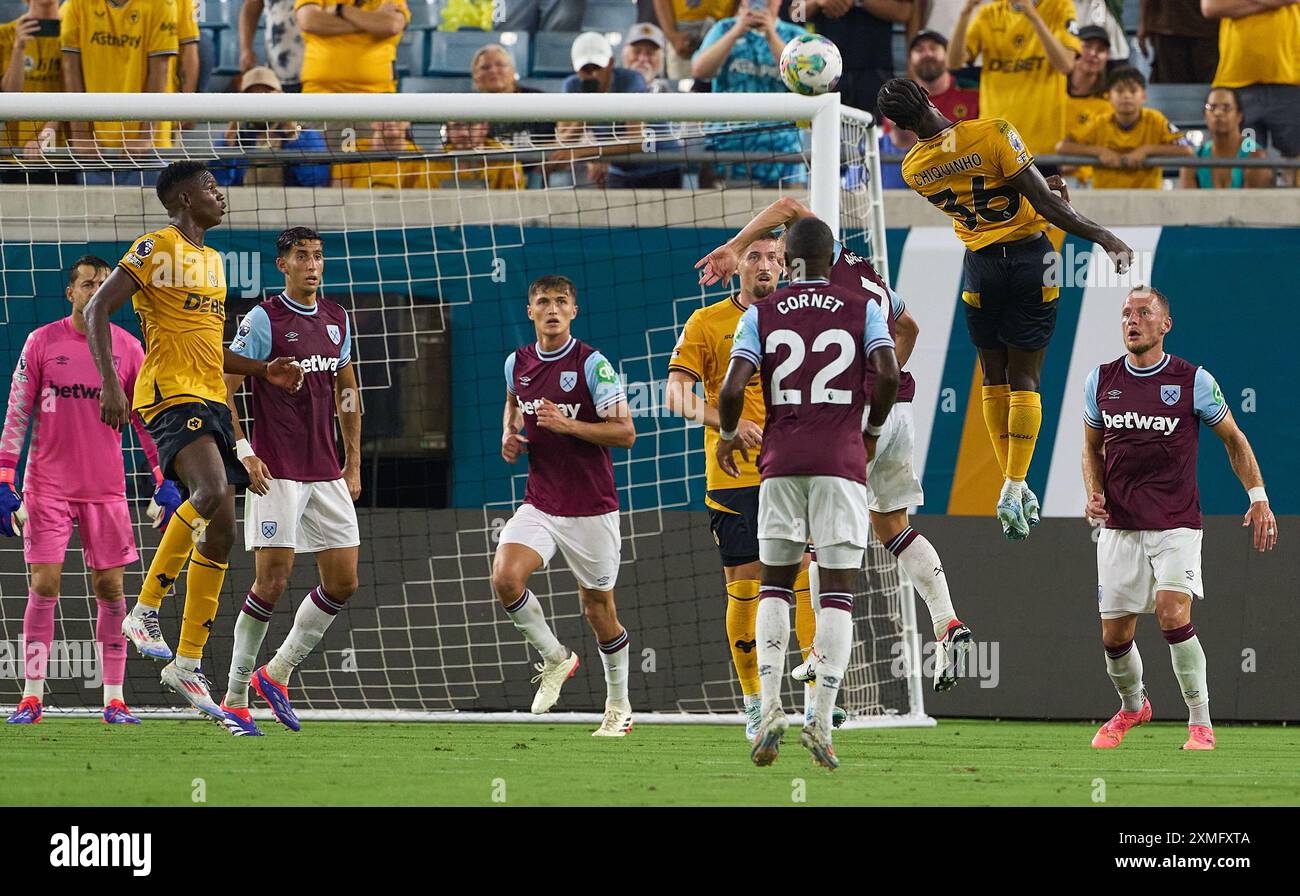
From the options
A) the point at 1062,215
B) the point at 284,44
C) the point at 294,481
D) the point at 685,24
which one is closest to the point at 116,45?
the point at 284,44

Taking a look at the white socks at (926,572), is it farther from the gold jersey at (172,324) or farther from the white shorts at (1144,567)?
the gold jersey at (172,324)

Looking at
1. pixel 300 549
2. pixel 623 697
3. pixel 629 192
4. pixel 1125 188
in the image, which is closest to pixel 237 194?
pixel 629 192

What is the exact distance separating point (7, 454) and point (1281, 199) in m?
8.24

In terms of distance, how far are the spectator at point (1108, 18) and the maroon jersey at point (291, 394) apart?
739 centimetres

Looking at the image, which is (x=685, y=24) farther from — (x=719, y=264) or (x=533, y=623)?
(x=533, y=623)

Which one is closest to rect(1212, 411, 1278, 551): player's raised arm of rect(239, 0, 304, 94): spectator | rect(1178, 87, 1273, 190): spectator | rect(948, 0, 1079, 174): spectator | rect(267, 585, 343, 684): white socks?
rect(1178, 87, 1273, 190): spectator

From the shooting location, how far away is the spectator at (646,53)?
12.9 metres

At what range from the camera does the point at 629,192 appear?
1151 centimetres

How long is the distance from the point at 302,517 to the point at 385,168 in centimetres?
398

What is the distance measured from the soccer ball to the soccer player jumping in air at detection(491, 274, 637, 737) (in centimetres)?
159

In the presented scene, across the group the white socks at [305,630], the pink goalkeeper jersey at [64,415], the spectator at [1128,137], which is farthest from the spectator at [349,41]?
the spectator at [1128,137]

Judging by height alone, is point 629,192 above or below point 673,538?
above

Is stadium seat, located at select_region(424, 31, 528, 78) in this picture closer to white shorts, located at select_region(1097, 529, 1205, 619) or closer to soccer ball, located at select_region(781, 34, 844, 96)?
soccer ball, located at select_region(781, 34, 844, 96)

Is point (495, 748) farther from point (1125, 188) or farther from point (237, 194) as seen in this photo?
point (1125, 188)
